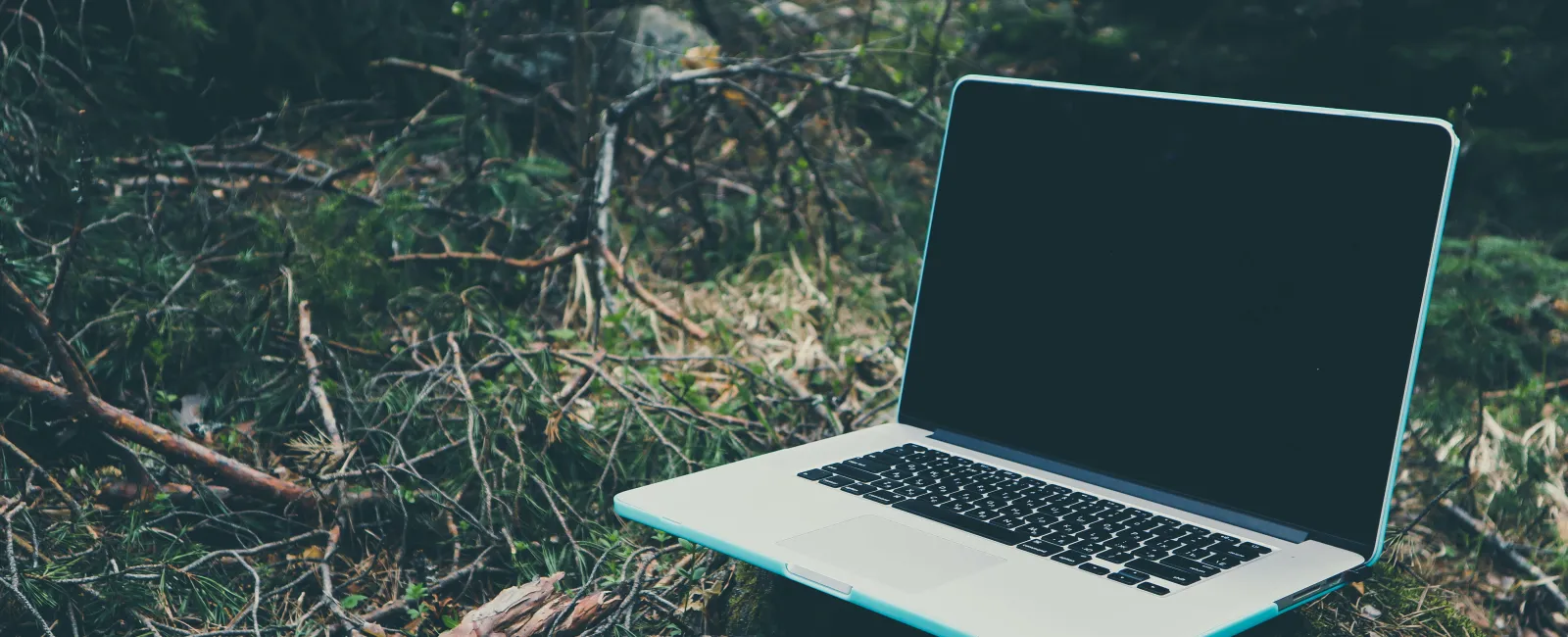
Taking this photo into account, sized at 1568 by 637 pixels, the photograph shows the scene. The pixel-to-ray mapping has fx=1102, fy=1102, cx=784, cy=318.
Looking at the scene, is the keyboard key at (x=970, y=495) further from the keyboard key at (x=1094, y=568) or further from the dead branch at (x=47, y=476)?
the dead branch at (x=47, y=476)

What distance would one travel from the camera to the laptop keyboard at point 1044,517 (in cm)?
131

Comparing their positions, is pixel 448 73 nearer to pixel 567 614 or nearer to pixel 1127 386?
pixel 567 614

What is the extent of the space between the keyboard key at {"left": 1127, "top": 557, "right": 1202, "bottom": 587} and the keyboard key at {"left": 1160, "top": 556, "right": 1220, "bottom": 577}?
1 centimetres

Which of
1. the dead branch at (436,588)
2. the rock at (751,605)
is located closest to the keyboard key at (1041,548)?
the rock at (751,605)

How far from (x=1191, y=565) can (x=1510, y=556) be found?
190 centimetres

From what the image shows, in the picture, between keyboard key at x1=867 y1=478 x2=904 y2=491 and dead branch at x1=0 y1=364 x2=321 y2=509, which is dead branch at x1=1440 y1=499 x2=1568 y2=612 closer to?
keyboard key at x1=867 y1=478 x2=904 y2=491

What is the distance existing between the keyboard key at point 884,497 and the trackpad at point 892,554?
69 millimetres

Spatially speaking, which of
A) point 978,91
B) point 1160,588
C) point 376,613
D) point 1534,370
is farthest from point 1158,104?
point 1534,370

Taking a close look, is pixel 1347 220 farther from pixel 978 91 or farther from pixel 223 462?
pixel 223 462

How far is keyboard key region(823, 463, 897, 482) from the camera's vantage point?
1.60 m

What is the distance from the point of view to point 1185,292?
1.54 meters

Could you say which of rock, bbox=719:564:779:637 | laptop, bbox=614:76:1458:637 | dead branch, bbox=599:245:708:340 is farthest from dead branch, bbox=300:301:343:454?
laptop, bbox=614:76:1458:637

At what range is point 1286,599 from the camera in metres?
1.22

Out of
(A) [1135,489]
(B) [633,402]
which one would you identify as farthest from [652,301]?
(A) [1135,489]
